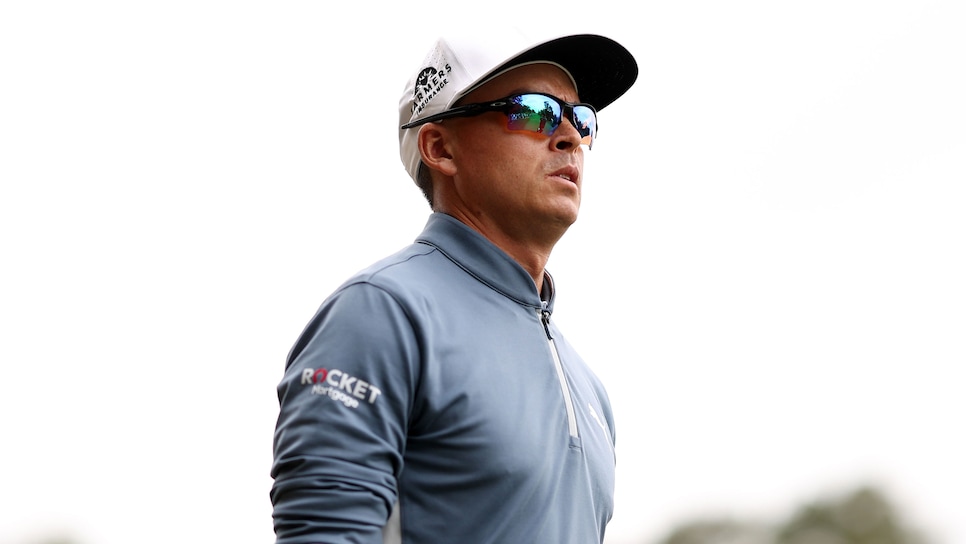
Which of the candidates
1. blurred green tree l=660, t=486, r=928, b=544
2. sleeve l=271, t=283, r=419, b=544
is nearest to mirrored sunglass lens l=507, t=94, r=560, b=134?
sleeve l=271, t=283, r=419, b=544

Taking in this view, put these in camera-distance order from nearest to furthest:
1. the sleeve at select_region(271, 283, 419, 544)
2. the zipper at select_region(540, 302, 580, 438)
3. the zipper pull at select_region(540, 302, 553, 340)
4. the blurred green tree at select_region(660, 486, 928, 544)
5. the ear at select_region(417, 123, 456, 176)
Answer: the sleeve at select_region(271, 283, 419, 544) → the zipper at select_region(540, 302, 580, 438) → the zipper pull at select_region(540, 302, 553, 340) → the ear at select_region(417, 123, 456, 176) → the blurred green tree at select_region(660, 486, 928, 544)

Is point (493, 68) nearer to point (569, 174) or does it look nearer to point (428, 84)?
point (428, 84)

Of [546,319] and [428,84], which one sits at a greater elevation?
[428,84]

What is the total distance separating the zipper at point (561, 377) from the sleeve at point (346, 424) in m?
0.52

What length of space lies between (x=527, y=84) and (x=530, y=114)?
4.6 inches

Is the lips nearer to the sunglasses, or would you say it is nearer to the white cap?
the sunglasses

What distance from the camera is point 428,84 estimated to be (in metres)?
3.69

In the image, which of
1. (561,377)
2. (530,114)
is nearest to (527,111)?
(530,114)

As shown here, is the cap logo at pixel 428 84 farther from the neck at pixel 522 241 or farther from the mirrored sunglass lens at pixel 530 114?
the neck at pixel 522 241

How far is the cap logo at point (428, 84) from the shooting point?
3627mm

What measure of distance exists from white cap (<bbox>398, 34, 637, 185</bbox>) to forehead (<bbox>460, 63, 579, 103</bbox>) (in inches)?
0.8

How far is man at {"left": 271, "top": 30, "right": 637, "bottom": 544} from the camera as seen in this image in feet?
9.12

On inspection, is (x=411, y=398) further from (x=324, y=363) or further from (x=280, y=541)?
(x=280, y=541)

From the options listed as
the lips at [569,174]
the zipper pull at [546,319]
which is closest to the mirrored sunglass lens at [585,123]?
the lips at [569,174]
